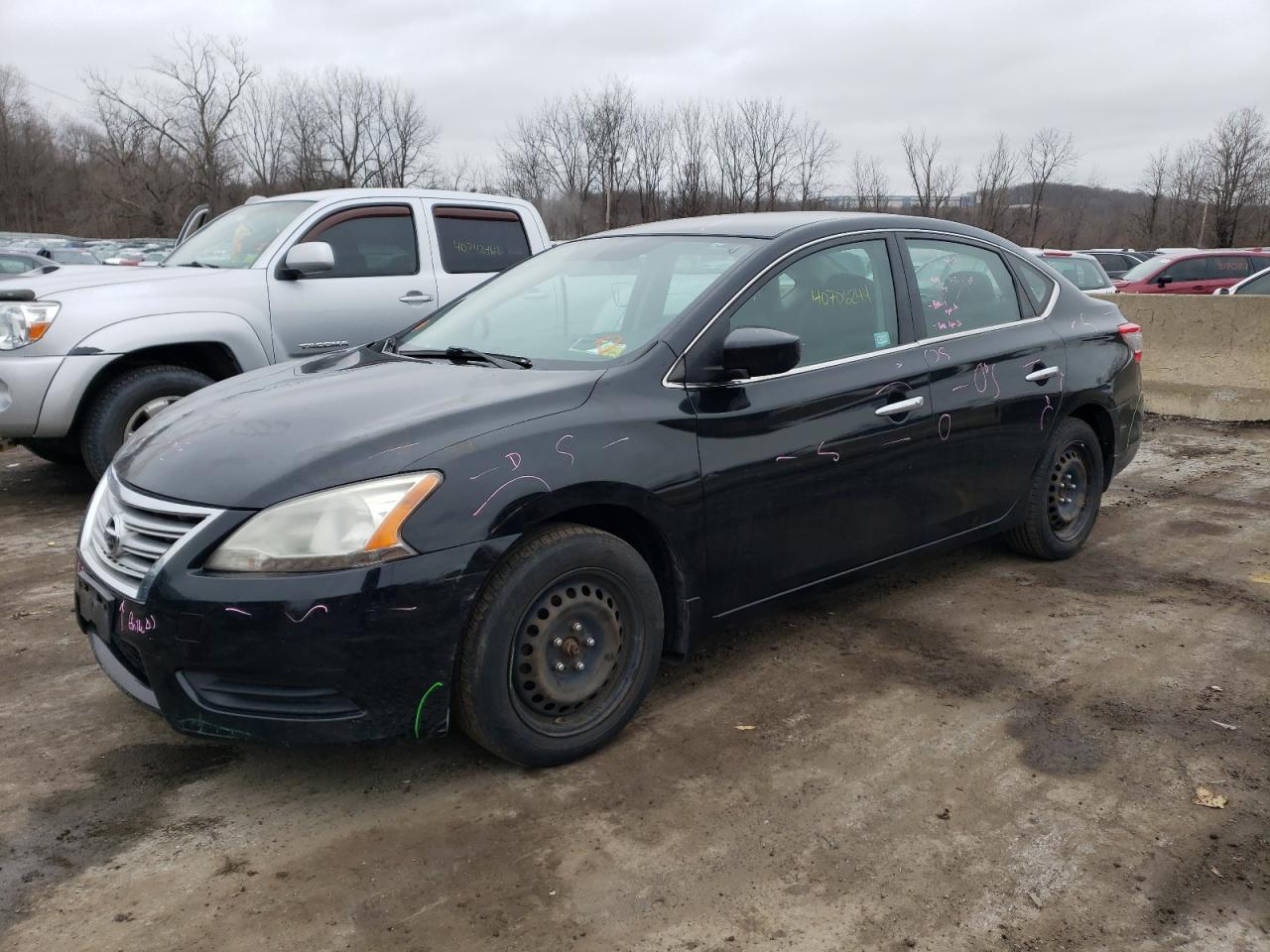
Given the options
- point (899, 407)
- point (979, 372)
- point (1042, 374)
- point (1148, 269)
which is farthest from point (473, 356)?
point (1148, 269)

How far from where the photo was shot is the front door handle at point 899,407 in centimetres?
389

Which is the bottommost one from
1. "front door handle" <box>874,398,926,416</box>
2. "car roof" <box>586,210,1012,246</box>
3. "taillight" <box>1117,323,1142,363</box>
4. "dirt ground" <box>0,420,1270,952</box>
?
"dirt ground" <box>0,420,1270,952</box>

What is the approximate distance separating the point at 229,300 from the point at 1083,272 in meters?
11.5

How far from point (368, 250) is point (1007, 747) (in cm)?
544

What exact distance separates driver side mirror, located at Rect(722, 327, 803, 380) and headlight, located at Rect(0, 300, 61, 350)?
14.5ft

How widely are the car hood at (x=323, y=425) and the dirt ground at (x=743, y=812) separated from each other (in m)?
0.94

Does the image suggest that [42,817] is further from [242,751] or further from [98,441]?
[98,441]

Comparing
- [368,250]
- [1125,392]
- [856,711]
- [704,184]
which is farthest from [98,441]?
[704,184]

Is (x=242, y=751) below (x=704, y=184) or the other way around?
below

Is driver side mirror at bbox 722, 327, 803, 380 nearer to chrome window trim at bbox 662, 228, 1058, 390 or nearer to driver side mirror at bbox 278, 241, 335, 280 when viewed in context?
chrome window trim at bbox 662, 228, 1058, 390

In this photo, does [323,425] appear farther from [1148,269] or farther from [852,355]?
[1148,269]

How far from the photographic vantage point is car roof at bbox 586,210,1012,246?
3939 millimetres

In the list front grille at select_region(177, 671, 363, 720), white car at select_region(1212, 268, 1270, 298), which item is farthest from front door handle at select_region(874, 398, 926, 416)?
white car at select_region(1212, 268, 1270, 298)

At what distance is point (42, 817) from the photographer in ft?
9.43
